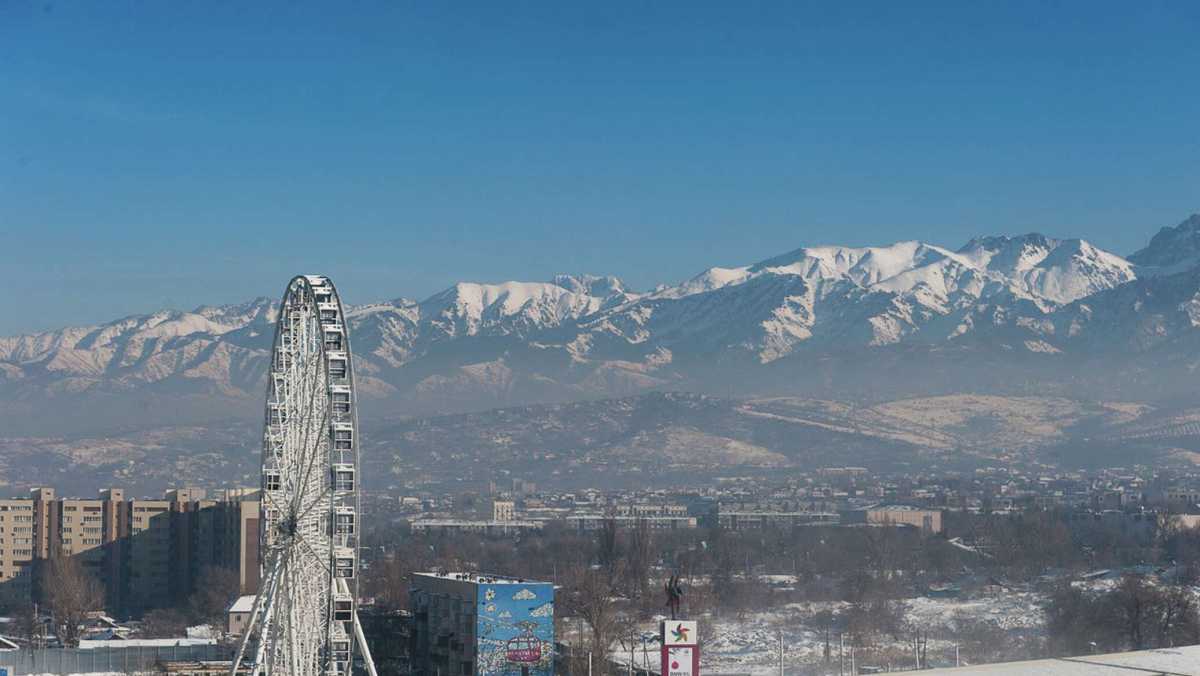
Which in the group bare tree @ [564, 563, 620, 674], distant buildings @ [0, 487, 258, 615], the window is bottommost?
bare tree @ [564, 563, 620, 674]

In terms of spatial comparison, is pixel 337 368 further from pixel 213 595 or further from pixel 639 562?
pixel 639 562

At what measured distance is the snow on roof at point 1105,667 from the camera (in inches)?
1802

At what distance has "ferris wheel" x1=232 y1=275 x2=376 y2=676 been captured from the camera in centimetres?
5522

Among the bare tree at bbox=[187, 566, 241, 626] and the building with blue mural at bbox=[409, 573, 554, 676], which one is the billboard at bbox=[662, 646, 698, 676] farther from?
the bare tree at bbox=[187, 566, 241, 626]

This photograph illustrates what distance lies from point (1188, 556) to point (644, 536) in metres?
41.9

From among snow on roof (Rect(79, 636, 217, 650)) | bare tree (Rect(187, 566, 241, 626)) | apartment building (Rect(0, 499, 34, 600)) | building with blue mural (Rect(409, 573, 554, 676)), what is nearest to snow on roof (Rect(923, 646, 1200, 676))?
building with blue mural (Rect(409, 573, 554, 676))

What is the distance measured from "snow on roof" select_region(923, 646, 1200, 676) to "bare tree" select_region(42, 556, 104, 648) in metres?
62.4

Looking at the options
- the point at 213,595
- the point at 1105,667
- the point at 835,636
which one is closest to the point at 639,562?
the point at 213,595

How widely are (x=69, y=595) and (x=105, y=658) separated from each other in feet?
105

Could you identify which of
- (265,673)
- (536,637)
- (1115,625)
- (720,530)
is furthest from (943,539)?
(265,673)

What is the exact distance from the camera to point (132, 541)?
146 meters

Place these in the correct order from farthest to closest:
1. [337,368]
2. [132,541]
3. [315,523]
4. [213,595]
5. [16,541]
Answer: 1. [16,541]
2. [132,541]
3. [213,595]
4. [337,368]
5. [315,523]

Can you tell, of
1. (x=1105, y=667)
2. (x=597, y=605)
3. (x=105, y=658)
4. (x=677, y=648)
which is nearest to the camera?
(x=677, y=648)

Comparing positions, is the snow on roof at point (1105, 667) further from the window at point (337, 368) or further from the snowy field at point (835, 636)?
the snowy field at point (835, 636)
